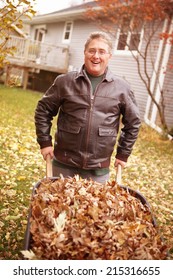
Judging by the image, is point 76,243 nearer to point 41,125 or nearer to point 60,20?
point 41,125

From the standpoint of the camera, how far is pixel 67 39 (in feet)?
69.4

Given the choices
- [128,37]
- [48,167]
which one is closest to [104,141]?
[48,167]

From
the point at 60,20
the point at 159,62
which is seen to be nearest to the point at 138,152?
the point at 159,62

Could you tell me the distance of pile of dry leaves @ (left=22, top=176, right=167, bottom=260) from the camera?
1.85 meters

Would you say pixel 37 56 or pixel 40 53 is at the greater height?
pixel 40 53

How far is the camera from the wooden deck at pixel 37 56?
18.9 m

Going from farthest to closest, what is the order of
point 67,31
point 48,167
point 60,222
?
point 67,31
point 48,167
point 60,222

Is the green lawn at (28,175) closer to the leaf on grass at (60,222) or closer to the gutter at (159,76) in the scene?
the leaf on grass at (60,222)

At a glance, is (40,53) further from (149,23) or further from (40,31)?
(149,23)

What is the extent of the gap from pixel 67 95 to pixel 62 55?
18.1m

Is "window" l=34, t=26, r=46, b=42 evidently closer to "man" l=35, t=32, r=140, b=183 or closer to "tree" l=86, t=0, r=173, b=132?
"tree" l=86, t=0, r=173, b=132

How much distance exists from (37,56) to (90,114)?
1797cm

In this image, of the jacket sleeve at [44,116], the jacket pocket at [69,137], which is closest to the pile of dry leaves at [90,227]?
the jacket pocket at [69,137]

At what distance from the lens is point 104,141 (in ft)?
10.2
